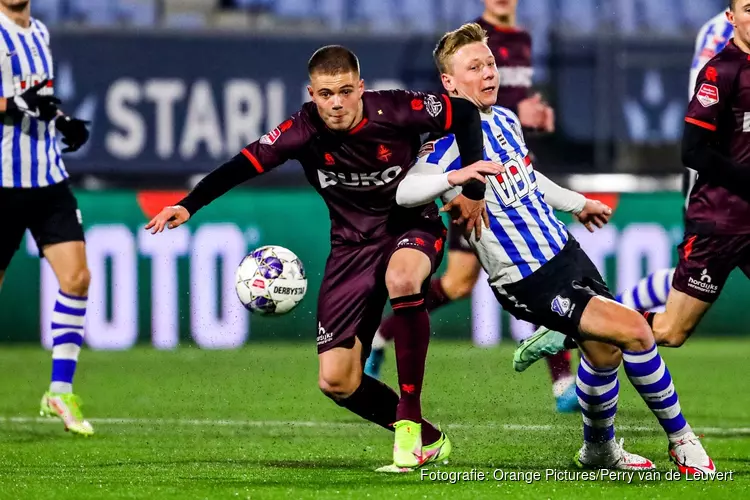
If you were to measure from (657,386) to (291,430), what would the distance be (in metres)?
2.30

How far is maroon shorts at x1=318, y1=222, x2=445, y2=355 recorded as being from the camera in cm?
606

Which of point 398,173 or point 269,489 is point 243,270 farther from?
point 269,489

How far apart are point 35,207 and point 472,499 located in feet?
11.3

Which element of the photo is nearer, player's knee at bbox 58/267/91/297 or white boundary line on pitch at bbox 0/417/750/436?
white boundary line on pitch at bbox 0/417/750/436

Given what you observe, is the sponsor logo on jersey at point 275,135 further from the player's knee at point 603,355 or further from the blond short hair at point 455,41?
the player's knee at point 603,355

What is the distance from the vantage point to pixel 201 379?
9.86 meters

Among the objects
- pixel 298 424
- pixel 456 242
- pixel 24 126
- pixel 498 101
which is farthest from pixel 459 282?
pixel 24 126

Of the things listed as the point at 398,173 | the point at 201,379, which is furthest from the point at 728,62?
the point at 201,379

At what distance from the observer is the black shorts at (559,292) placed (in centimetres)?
564

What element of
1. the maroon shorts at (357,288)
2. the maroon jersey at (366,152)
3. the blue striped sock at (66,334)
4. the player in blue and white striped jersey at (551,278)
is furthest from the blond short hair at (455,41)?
the blue striped sock at (66,334)

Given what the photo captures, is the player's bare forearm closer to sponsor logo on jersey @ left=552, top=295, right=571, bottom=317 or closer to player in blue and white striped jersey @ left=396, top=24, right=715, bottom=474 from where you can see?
player in blue and white striped jersey @ left=396, top=24, right=715, bottom=474

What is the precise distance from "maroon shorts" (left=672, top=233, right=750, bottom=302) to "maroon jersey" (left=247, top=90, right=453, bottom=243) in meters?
1.22

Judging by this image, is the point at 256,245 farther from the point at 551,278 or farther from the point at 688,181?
the point at 551,278

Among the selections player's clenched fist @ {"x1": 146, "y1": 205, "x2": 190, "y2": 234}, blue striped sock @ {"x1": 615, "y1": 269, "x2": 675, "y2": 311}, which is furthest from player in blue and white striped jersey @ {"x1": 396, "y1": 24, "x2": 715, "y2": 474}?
blue striped sock @ {"x1": 615, "y1": 269, "x2": 675, "y2": 311}
